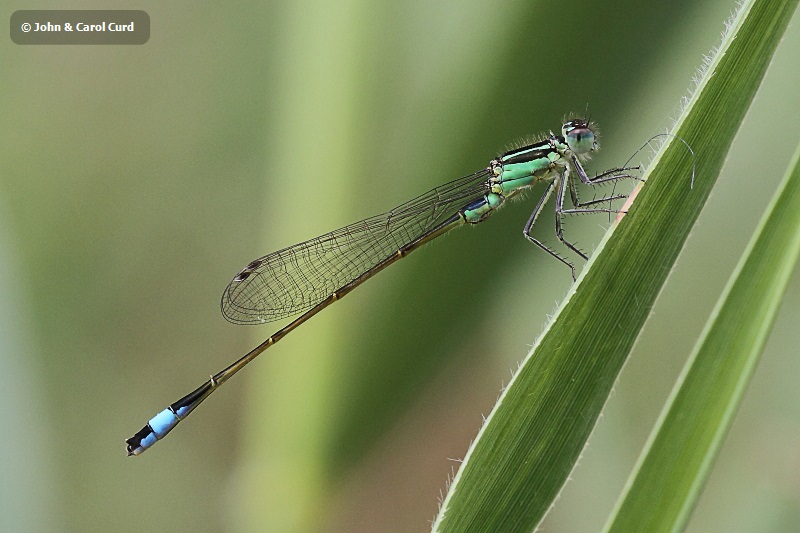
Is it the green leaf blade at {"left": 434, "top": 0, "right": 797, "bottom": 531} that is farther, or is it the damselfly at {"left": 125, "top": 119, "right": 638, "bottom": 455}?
the damselfly at {"left": 125, "top": 119, "right": 638, "bottom": 455}

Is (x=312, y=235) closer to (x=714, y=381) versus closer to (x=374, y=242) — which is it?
(x=374, y=242)

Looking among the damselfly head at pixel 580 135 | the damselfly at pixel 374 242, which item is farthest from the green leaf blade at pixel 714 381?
the damselfly head at pixel 580 135

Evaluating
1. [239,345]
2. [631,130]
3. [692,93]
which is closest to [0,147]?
[239,345]
